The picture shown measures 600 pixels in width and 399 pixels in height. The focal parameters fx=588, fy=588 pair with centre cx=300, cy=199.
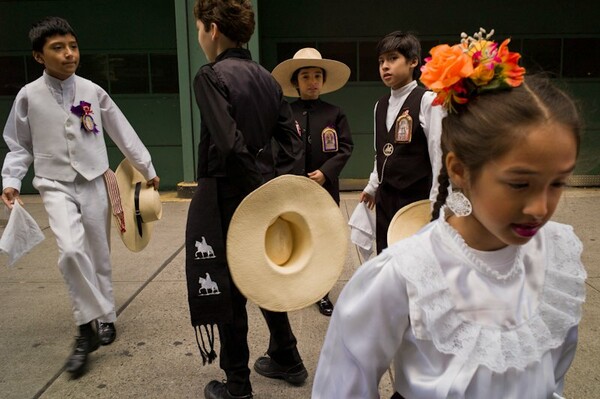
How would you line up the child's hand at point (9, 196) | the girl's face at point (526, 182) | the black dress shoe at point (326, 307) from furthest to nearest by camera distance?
1. the black dress shoe at point (326, 307)
2. the child's hand at point (9, 196)
3. the girl's face at point (526, 182)

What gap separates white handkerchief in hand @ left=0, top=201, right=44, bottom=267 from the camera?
3.42 m

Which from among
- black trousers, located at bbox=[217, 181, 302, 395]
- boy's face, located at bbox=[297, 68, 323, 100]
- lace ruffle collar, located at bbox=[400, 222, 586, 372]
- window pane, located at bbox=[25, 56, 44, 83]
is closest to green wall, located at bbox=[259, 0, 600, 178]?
window pane, located at bbox=[25, 56, 44, 83]

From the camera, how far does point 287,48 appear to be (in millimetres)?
9156

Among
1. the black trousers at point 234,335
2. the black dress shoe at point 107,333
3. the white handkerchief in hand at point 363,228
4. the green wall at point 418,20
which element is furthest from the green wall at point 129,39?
the black trousers at point 234,335

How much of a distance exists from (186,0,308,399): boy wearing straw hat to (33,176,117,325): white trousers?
1042 mm

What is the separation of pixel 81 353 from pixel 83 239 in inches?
25.5

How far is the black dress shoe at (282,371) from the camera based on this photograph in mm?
3043

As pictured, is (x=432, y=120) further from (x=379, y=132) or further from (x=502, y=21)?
(x=502, y=21)

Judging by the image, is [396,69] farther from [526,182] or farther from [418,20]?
[418,20]

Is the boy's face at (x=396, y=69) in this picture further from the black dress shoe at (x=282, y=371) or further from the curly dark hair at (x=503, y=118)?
the curly dark hair at (x=503, y=118)

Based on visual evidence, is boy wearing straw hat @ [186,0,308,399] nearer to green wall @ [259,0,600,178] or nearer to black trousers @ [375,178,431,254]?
black trousers @ [375,178,431,254]

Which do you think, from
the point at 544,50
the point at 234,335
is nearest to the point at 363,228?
the point at 234,335

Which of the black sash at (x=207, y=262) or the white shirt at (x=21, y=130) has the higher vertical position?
the white shirt at (x=21, y=130)

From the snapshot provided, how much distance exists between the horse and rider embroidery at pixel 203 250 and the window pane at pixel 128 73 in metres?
7.15
